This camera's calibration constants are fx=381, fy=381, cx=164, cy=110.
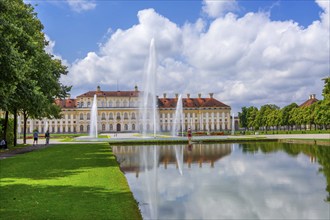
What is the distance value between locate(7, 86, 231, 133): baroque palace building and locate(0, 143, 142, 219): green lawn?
3226 inches

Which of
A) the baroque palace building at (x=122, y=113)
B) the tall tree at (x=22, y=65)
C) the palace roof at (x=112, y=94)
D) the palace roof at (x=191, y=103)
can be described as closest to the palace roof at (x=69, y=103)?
the baroque palace building at (x=122, y=113)

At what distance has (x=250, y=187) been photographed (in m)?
9.47

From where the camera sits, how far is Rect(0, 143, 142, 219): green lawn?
6375mm

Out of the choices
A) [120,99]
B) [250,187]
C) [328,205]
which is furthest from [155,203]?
[120,99]

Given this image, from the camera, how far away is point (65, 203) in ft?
23.1

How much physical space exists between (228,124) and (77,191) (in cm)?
9268

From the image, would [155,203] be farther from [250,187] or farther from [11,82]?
[11,82]

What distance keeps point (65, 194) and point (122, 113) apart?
88.0 meters

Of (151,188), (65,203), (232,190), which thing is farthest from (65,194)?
(232,190)

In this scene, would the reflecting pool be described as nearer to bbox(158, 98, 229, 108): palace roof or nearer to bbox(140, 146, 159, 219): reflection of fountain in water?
bbox(140, 146, 159, 219): reflection of fountain in water

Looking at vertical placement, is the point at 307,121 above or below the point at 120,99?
below

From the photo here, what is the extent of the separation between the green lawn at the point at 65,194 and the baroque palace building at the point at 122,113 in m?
81.9

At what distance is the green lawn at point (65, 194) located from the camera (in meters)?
6.38

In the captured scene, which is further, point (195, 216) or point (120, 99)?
point (120, 99)
